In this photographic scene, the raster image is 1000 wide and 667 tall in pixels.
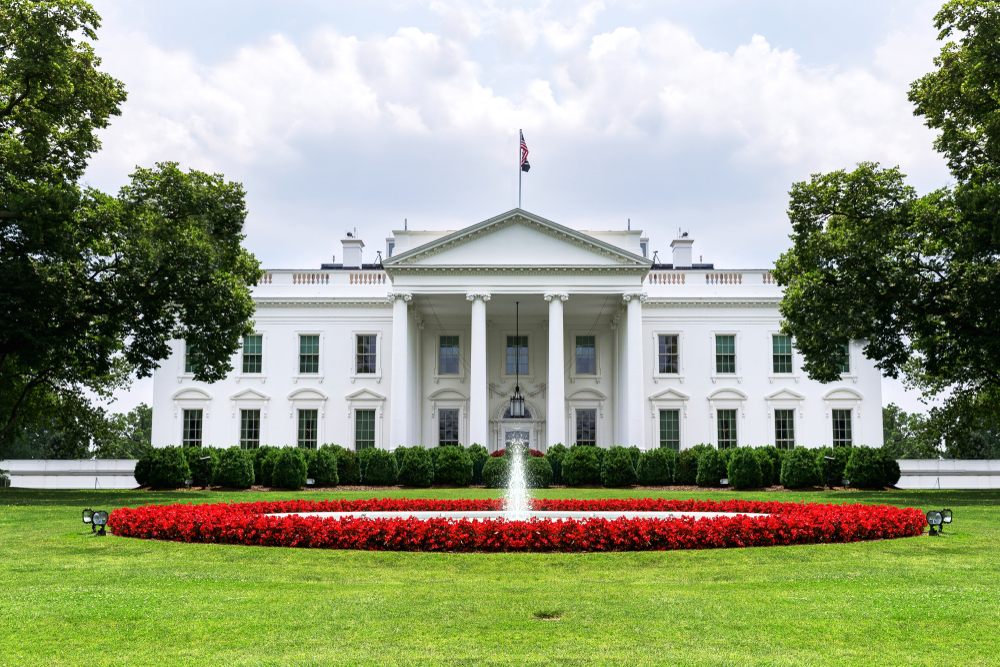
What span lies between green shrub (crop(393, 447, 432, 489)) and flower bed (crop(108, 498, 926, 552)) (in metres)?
16.6

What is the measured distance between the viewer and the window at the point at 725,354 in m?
40.8

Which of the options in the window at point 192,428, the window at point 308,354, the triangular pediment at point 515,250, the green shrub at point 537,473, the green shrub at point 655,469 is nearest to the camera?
the green shrub at point 537,473

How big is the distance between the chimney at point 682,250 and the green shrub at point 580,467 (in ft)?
66.9

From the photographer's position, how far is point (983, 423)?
41.3m

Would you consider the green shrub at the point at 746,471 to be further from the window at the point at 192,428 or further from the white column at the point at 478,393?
the window at the point at 192,428

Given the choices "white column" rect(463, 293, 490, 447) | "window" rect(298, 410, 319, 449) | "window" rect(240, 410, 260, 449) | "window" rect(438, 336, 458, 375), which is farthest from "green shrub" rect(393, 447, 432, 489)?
"window" rect(240, 410, 260, 449)

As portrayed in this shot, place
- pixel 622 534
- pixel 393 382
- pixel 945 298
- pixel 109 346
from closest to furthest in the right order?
1. pixel 622 534
2. pixel 945 298
3. pixel 109 346
4. pixel 393 382

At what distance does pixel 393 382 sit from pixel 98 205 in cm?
1623

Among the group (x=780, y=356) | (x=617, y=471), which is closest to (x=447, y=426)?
(x=617, y=471)

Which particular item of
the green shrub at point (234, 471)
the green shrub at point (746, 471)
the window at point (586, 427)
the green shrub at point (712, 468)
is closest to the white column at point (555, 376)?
the window at point (586, 427)

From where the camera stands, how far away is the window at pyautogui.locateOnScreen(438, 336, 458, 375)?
139 ft

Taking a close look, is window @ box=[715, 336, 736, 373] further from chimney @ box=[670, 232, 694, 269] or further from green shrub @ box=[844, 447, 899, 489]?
green shrub @ box=[844, 447, 899, 489]

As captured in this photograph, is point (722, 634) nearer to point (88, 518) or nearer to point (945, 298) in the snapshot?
point (88, 518)

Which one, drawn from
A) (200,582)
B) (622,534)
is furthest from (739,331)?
(200,582)
